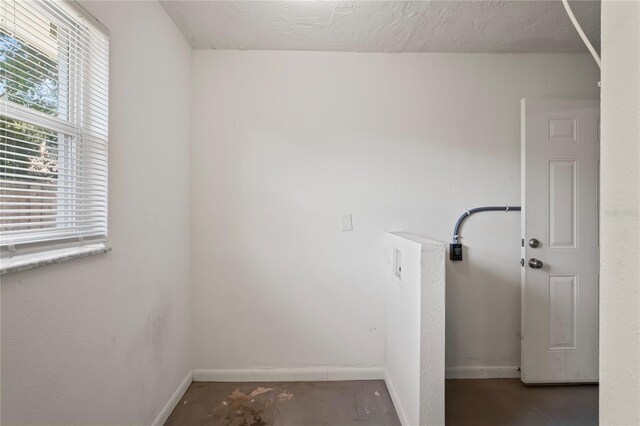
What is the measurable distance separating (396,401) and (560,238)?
1705 millimetres

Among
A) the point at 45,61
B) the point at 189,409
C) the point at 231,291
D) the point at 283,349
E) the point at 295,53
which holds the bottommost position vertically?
the point at 189,409

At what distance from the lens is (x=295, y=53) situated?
2.12 meters

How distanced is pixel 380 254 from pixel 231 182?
4.25 ft

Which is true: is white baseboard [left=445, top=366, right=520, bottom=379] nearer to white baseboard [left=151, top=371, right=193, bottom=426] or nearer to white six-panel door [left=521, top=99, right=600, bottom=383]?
white six-panel door [left=521, top=99, right=600, bottom=383]

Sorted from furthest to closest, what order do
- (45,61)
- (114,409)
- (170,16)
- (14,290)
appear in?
(170,16)
(114,409)
(45,61)
(14,290)

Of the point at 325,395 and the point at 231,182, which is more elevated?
the point at 231,182

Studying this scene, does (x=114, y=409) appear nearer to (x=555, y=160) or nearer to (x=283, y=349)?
(x=283, y=349)

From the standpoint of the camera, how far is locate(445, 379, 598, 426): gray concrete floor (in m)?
1.70

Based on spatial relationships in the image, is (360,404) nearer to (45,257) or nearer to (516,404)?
(516,404)

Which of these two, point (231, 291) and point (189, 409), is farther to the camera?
point (231, 291)

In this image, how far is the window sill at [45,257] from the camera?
818 millimetres
